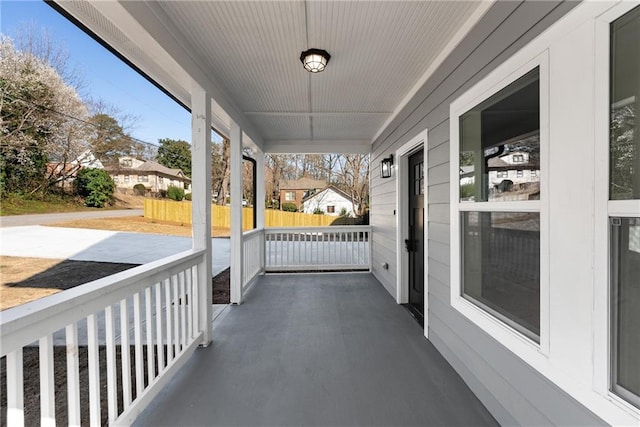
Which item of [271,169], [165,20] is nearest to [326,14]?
[165,20]

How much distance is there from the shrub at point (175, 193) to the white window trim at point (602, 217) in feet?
9.99

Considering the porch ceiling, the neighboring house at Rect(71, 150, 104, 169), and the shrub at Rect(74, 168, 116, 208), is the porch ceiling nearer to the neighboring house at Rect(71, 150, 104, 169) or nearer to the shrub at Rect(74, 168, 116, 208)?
the neighboring house at Rect(71, 150, 104, 169)

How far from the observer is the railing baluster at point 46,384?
3.67 ft

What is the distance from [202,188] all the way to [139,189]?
0.54 metres

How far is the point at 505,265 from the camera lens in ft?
5.54

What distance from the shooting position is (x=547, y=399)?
52.7 inches

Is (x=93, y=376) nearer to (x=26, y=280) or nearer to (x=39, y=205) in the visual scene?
(x=26, y=280)

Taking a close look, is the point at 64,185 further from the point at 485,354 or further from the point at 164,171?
the point at 485,354

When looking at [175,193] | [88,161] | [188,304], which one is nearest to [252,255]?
[175,193]

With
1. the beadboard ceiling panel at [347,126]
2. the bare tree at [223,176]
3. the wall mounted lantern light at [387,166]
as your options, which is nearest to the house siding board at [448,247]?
the wall mounted lantern light at [387,166]

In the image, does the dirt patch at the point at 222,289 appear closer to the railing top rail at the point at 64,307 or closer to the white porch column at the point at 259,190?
the white porch column at the point at 259,190

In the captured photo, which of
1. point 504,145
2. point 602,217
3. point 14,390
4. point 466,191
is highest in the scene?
point 504,145

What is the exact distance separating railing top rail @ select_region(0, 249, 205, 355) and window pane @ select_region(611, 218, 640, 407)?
2.20m

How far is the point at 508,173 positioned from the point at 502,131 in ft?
0.89
